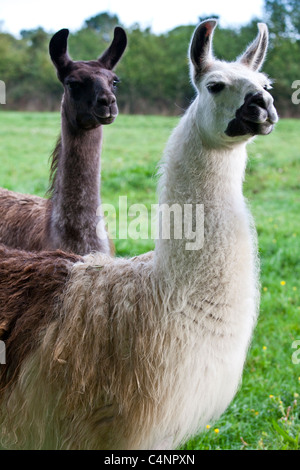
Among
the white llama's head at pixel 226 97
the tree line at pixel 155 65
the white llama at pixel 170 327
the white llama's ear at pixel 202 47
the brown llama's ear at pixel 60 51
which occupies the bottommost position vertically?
the white llama at pixel 170 327

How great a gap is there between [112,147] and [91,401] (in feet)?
27.3

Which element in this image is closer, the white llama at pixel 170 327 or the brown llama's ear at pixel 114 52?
the white llama at pixel 170 327

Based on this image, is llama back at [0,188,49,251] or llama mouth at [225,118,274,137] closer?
llama mouth at [225,118,274,137]

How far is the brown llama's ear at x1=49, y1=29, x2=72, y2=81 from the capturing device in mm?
2904

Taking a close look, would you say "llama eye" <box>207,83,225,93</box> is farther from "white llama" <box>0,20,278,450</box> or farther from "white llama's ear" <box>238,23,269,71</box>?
"white llama's ear" <box>238,23,269,71</box>

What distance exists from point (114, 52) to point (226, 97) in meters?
1.41

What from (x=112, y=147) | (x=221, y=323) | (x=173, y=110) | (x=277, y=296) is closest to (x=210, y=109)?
(x=221, y=323)

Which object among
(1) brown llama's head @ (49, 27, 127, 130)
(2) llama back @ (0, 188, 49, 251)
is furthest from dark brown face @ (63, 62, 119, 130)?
(2) llama back @ (0, 188, 49, 251)

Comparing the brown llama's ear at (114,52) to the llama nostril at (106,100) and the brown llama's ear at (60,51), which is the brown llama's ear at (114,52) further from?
the llama nostril at (106,100)

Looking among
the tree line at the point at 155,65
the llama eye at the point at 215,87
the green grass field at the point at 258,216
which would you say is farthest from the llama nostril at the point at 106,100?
the tree line at the point at 155,65

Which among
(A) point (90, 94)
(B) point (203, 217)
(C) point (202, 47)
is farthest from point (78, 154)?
(B) point (203, 217)

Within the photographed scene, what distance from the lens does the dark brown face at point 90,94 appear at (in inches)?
112

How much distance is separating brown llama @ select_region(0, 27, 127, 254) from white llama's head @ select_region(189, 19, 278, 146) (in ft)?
A: 2.73

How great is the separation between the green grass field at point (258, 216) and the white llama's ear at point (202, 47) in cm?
44
